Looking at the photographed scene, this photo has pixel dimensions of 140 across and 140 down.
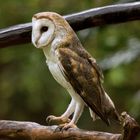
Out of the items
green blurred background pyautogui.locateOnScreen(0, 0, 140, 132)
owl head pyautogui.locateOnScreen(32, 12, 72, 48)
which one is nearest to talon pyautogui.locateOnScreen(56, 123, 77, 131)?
owl head pyautogui.locateOnScreen(32, 12, 72, 48)

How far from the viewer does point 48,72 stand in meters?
4.14

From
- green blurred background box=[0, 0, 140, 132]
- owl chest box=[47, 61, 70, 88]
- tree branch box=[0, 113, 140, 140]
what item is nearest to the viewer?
tree branch box=[0, 113, 140, 140]

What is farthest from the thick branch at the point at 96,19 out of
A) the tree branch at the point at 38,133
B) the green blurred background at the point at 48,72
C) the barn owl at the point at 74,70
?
the green blurred background at the point at 48,72

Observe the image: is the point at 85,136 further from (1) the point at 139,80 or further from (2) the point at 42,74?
(2) the point at 42,74

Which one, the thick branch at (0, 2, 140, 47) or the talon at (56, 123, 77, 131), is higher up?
the thick branch at (0, 2, 140, 47)

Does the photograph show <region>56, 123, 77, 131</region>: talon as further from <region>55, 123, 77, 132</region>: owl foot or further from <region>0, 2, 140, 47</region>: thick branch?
<region>0, 2, 140, 47</region>: thick branch

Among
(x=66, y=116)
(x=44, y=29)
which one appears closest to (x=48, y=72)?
(x=66, y=116)

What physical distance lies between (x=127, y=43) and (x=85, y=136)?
184cm

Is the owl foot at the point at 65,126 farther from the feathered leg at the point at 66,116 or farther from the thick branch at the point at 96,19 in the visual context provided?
the thick branch at the point at 96,19

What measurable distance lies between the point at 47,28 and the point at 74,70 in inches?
4.4

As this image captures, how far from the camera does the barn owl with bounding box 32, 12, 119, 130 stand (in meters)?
1.32

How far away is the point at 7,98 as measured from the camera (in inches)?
182

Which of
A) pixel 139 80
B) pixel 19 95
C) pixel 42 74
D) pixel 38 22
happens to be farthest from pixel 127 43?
pixel 38 22

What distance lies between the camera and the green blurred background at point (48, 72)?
3176 millimetres
